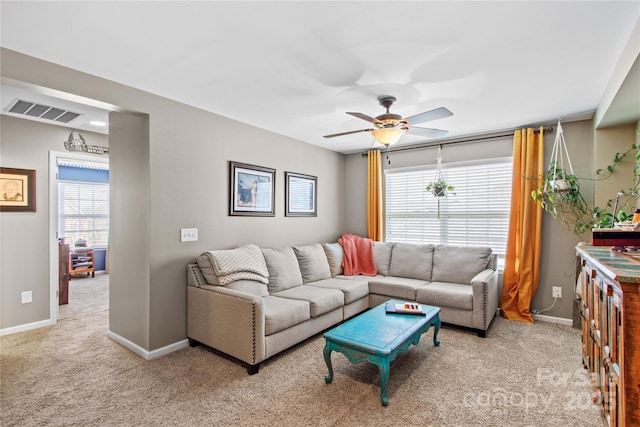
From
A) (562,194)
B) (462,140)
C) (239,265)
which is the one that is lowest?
(239,265)

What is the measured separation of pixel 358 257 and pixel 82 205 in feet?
20.4

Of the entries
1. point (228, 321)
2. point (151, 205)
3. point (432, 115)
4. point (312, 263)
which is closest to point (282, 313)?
point (228, 321)

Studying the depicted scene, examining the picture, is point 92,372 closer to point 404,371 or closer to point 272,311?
point 272,311

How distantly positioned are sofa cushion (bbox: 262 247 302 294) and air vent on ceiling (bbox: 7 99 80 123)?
259 centimetres

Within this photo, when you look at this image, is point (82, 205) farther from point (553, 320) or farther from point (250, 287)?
point (553, 320)

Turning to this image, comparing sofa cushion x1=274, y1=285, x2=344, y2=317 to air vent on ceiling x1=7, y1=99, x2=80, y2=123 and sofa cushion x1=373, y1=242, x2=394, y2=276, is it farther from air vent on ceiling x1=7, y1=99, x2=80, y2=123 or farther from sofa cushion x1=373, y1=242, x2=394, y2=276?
air vent on ceiling x1=7, y1=99, x2=80, y2=123

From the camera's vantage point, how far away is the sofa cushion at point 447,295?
3498 mm

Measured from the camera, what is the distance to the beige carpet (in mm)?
2068

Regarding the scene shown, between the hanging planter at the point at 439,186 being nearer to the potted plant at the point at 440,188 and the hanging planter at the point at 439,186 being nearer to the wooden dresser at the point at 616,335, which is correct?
the potted plant at the point at 440,188

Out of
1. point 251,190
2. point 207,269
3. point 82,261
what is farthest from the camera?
point 82,261

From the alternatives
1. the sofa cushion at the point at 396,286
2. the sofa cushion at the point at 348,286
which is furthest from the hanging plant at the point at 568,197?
the sofa cushion at the point at 348,286

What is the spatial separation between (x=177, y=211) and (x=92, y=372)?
58.8 inches

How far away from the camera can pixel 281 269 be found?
370 centimetres

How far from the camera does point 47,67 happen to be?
2.33 metres
